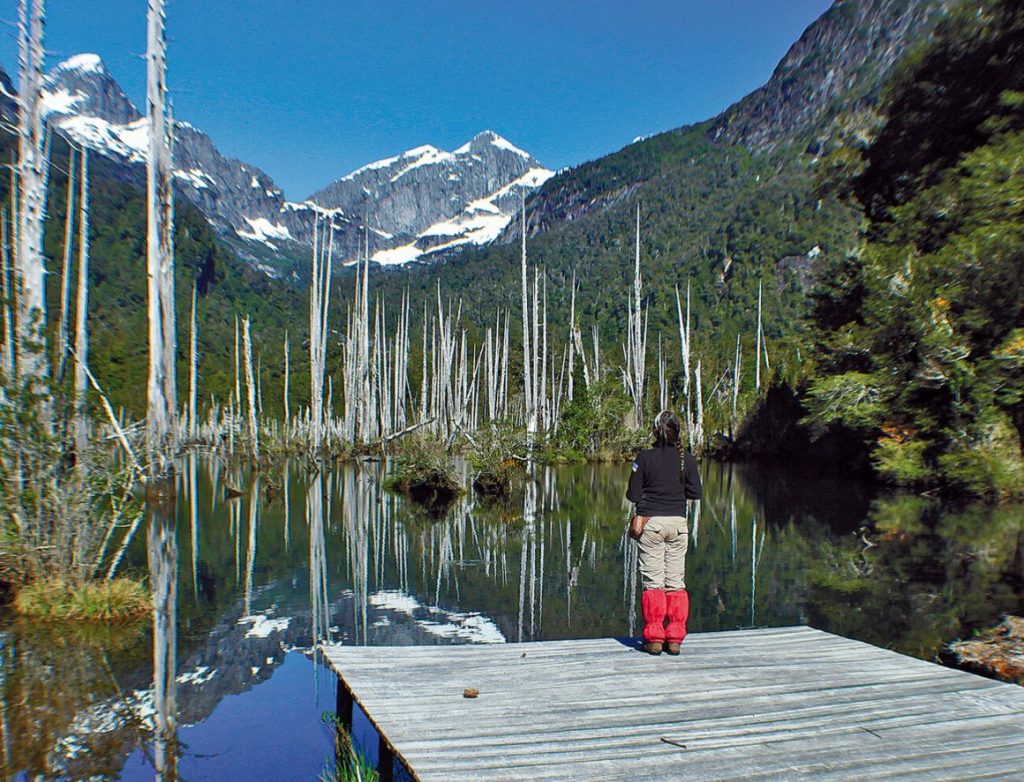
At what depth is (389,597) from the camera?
8969mm

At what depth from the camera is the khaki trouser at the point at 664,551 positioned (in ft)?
17.1

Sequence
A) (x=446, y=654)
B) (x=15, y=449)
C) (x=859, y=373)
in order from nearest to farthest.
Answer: (x=446, y=654) < (x=15, y=449) < (x=859, y=373)

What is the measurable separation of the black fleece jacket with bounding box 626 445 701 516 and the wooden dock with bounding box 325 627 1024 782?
37.4 inches

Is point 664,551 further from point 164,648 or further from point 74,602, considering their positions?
point 74,602

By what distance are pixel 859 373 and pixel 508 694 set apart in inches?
729

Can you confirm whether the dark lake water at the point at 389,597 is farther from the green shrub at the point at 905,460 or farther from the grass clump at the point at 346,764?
the green shrub at the point at 905,460

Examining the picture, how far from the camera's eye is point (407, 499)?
18.9 m

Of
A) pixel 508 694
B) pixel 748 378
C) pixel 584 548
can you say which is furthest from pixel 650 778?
pixel 748 378

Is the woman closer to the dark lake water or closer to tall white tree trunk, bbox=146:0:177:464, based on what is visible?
the dark lake water

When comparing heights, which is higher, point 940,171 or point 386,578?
point 940,171

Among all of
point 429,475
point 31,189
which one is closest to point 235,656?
point 31,189

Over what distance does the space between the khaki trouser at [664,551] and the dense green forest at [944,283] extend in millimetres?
14478

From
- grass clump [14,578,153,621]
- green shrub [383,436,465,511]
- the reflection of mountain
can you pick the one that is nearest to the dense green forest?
green shrub [383,436,465,511]

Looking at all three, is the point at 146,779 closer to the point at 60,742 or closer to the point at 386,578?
the point at 60,742
